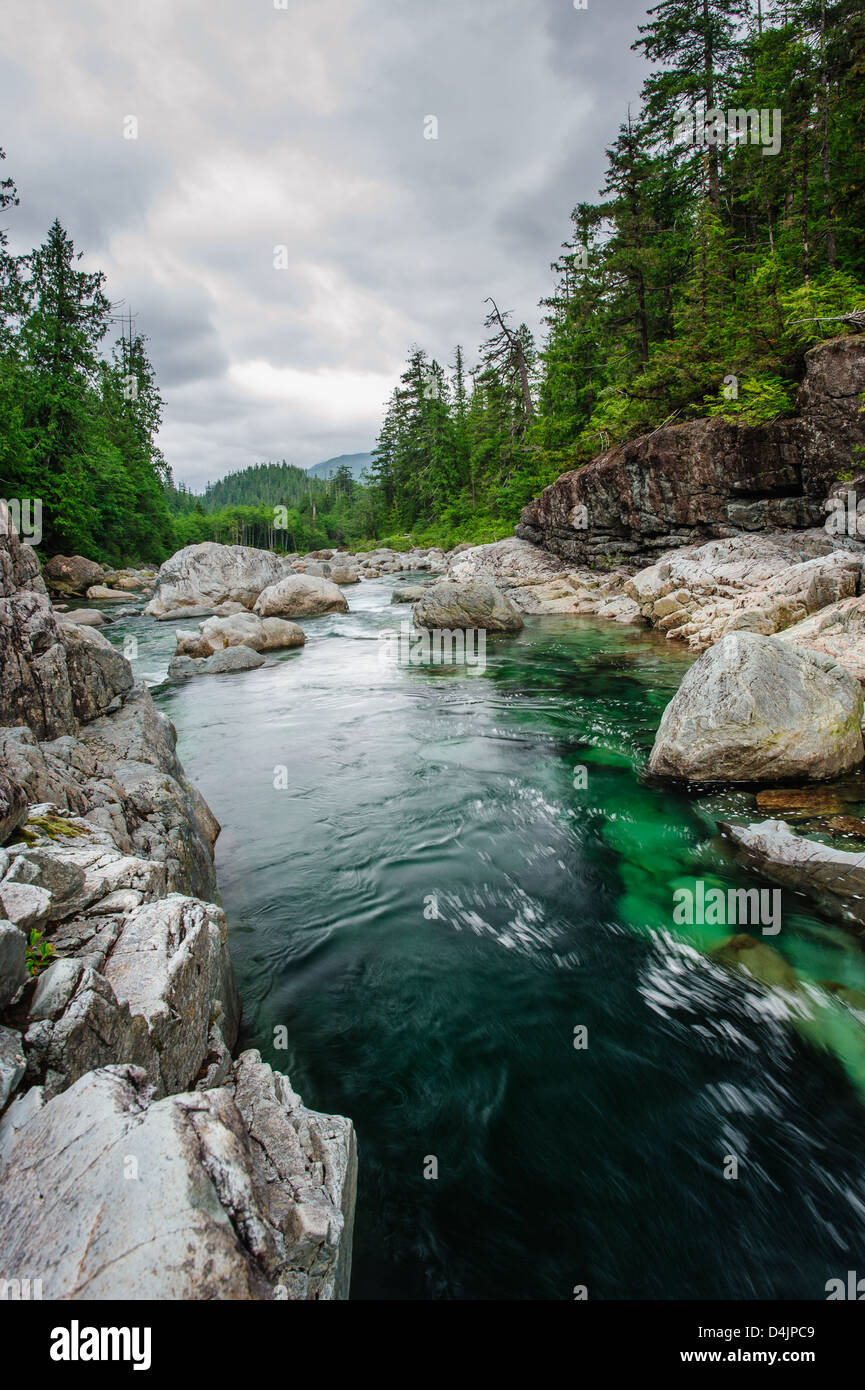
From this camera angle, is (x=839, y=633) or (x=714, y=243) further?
(x=714, y=243)

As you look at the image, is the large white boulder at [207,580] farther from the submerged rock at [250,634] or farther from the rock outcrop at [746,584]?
the rock outcrop at [746,584]

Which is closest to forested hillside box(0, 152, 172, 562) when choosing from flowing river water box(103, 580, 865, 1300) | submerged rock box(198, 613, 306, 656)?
submerged rock box(198, 613, 306, 656)

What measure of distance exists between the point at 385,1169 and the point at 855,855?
4.52m

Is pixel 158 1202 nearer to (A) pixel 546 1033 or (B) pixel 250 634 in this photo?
(A) pixel 546 1033

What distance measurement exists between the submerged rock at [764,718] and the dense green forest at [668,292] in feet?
38.4

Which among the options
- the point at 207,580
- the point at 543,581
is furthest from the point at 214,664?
the point at 543,581

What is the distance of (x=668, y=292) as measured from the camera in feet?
86.8

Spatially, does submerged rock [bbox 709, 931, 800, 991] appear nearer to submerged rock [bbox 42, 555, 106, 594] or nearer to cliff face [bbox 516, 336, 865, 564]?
cliff face [bbox 516, 336, 865, 564]

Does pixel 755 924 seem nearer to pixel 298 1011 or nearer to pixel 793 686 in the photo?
pixel 793 686

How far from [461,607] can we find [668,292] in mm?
21085

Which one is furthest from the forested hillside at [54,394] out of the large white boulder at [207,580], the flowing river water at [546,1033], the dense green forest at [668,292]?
the flowing river water at [546,1033]

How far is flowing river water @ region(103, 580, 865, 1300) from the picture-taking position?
2797 millimetres
